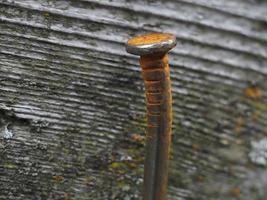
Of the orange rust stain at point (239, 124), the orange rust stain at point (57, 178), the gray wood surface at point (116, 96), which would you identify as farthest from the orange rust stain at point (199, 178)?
the orange rust stain at point (57, 178)

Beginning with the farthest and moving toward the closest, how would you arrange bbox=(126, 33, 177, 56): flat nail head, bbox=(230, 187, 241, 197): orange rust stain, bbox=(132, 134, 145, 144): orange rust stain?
bbox=(230, 187, 241, 197): orange rust stain < bbox=(132, 134, 145, 144): orange rust stain < bbox=(126, 33, 177, 56): flat nail head

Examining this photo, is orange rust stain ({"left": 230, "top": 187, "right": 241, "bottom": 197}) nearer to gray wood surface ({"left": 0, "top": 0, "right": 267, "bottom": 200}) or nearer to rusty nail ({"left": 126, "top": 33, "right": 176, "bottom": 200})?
gray wood surface ({"left": 0, "top": 0, "right": 267, "bottom": 200})

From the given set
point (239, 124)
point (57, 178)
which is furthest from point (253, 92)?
point (57, 178)

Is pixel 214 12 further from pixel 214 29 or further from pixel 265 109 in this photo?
pixel 265 109

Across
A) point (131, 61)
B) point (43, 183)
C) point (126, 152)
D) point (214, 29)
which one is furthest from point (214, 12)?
point (43, 183)

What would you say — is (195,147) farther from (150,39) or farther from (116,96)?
(150,39)

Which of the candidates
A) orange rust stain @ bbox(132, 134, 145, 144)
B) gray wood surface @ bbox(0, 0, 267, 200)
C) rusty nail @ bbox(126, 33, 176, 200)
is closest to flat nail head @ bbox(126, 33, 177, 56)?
rusty nail @ bbox(126, 33, 176, 200)

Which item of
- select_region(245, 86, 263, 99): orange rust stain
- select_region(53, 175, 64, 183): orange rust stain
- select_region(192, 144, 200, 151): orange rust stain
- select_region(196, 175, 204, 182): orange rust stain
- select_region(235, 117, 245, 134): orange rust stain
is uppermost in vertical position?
select_region(245, 86, 263, 99): orange rust stain
